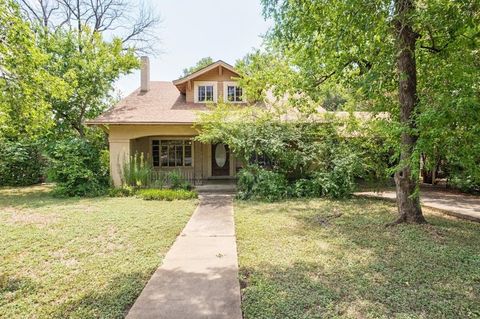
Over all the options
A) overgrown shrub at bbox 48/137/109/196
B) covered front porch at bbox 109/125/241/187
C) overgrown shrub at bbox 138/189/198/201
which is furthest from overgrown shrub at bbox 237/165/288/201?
overgrown shrub at bbox 48/137/109/196

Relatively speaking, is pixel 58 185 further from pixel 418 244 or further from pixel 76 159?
pixel 418 244

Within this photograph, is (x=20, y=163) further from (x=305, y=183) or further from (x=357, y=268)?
(x=357, y=268)

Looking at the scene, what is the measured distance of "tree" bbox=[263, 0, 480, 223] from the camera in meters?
4.62

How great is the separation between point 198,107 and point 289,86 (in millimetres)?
5855

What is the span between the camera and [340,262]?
15.3 feet

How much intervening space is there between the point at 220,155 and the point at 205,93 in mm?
3407

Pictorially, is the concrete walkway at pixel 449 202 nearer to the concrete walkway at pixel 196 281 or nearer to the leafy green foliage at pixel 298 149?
the leafy green foliage at pixel 298 149

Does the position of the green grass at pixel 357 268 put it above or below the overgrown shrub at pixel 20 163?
below

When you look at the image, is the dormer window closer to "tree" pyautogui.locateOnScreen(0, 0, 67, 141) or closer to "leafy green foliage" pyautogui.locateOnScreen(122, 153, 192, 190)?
"leafy green foliage" pyautogui.locateOnScreen(122, 153, 192, 190)

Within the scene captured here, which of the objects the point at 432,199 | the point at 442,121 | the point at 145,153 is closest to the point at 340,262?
the point at 442,121

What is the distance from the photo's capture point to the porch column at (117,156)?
1255cm

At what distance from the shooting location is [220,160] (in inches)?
622

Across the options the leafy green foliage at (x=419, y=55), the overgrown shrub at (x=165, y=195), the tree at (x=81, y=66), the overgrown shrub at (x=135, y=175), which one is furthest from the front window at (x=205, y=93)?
the leafy green foliage at (x=419, y=55)

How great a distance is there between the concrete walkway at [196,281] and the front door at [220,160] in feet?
30.3
